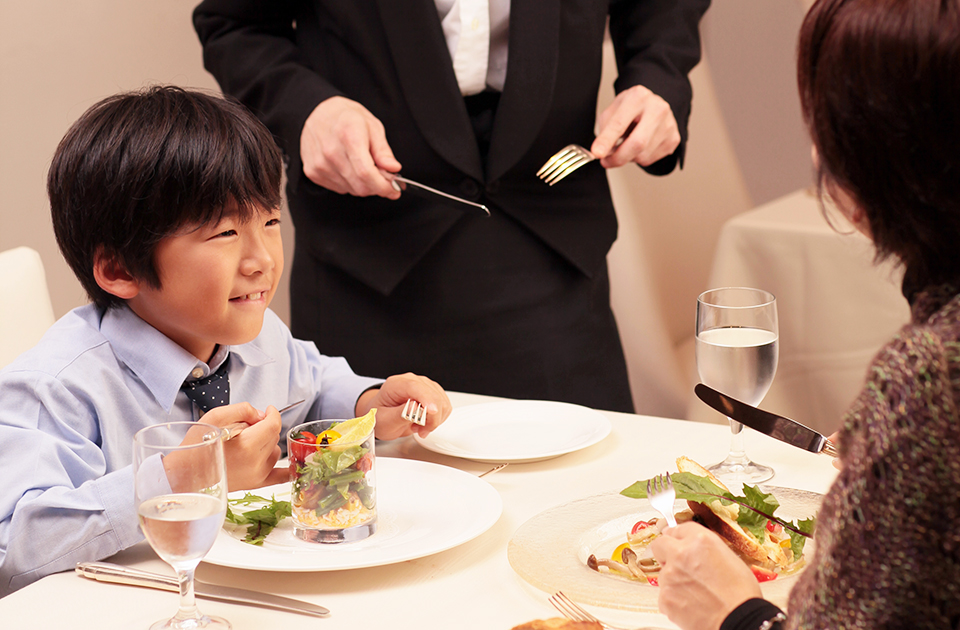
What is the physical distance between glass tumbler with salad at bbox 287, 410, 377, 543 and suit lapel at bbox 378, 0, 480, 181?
84 centimetres

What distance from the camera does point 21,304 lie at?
144cm

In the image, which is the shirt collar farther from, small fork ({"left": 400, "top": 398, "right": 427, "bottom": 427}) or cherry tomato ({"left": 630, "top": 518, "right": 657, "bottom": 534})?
cherry tomato ({"left": 630, "top": 518, "right": 657, "bottom": 534})

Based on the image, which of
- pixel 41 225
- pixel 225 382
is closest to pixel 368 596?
pixel 225 382

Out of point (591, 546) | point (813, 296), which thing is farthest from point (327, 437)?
point (813, 296)

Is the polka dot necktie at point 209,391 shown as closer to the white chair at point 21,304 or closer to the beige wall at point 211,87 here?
the white chair at point 21,304

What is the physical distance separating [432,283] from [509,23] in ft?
1.62

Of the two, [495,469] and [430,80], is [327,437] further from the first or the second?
[430,80]

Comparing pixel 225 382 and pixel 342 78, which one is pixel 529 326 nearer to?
pixel 342 78

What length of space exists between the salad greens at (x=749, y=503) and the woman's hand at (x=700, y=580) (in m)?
0.15

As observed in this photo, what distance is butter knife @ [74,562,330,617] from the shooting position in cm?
83

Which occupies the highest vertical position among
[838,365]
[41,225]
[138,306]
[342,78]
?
[342,78]

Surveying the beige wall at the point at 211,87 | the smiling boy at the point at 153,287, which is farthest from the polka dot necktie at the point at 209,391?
the beige wall at the point at 211,87

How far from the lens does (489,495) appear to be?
1.04m

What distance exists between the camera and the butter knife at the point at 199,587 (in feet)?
2.71
